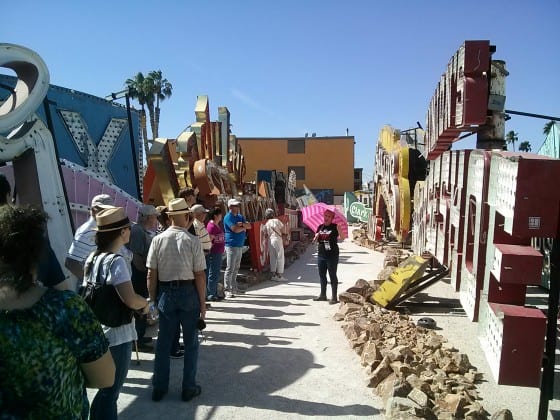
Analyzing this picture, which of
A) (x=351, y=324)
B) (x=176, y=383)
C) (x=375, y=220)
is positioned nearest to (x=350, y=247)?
(x=375, y=220)

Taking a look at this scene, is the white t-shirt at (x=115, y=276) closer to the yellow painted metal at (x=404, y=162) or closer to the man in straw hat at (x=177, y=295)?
the man in straw hat at (x=177, y=295)

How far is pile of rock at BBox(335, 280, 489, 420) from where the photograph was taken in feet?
11.6

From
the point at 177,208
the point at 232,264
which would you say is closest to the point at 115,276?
the point at 177,208

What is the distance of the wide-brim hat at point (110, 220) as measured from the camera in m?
3.04

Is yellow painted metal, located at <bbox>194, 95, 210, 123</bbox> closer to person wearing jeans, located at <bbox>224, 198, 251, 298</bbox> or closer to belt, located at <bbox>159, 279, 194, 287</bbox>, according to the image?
person wearing jeans, located at <bbox>224, 198, 251, 298</bbox>

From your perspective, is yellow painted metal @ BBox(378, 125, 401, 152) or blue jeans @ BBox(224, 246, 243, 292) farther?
yellow painted metal @ BBox(378, 125, 401, 152)

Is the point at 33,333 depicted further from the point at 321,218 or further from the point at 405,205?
the point at 405,205

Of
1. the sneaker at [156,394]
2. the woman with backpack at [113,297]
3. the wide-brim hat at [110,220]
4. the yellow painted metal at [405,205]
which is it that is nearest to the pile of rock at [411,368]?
the sneaker at [156,394]

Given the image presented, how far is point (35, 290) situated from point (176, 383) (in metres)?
2.96

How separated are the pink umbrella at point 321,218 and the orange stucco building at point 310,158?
109ft

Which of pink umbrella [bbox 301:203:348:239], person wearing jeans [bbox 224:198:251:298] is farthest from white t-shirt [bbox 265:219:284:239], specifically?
person wearing jeans [bbox 224:198:251:298]

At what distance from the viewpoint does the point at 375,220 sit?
17.7m

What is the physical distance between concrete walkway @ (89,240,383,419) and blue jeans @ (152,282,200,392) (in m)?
0.24

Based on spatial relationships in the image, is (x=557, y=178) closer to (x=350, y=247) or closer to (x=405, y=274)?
(x=405, y=274)
